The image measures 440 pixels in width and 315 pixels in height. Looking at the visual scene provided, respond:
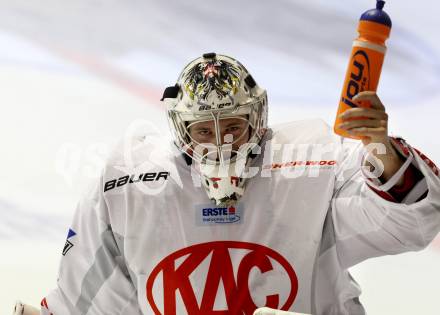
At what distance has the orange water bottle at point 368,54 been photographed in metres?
1.94

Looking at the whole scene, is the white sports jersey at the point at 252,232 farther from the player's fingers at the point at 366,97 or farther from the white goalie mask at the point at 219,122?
the player's fingers at the point at 366,97

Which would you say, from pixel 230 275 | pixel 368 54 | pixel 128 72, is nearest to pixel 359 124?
pixel 368 54

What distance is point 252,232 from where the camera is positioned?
8.49 ft

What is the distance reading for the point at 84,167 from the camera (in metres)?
3.26

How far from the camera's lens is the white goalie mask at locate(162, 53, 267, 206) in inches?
97.7

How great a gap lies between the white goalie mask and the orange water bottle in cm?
56

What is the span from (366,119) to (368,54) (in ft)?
0.58

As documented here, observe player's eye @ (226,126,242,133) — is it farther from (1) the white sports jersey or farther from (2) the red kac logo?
Answer: (2) the red kac logo

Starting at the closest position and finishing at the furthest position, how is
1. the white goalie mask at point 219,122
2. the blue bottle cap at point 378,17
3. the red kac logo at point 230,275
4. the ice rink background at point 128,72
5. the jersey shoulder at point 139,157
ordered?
the blue bottle cap at point 378,17
the white goalie mask at point 219,122
the red kac logo at point 230,275
the jersey shoulder at point 139,157
the ice rink background at point 128,72

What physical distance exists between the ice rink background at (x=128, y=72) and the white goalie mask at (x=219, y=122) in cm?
164

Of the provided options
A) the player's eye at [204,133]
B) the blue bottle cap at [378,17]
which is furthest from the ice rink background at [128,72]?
the blue bottle cap at [378,17]

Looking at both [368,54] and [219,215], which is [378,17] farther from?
[219,215]

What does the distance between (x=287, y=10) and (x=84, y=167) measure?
6.72 ft

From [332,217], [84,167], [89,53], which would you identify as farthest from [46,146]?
[332,217]
